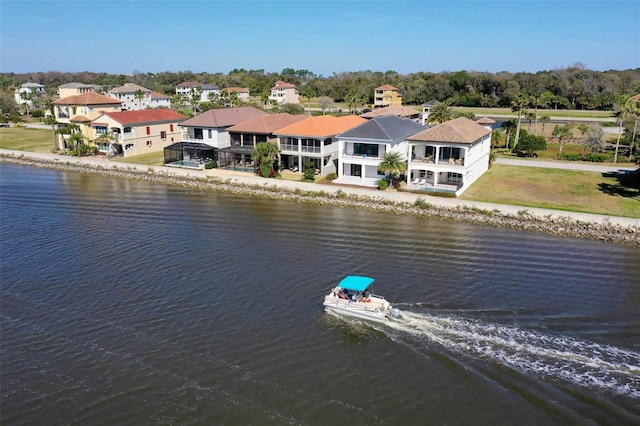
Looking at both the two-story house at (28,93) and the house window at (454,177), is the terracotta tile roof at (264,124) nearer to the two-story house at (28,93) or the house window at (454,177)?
the house window at (454,177)

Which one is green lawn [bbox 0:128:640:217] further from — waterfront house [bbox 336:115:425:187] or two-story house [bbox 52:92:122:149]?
two-story house [bbox 52:92:122:149]

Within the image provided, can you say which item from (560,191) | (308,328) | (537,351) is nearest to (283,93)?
(560,191)

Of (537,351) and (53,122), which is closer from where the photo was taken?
(537,351)

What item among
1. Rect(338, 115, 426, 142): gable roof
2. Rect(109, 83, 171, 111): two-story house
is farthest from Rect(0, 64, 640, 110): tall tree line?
Rect(338, 115, 426, 142): gable roof

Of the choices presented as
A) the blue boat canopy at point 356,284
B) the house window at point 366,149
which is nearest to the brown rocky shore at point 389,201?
the house window at point 366,149

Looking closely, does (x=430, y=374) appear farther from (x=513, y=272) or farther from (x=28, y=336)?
(x=28, y=336)

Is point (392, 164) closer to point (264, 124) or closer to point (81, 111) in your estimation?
point (264, 124)
